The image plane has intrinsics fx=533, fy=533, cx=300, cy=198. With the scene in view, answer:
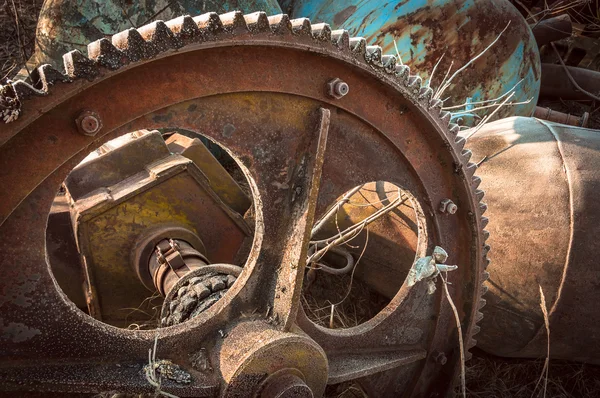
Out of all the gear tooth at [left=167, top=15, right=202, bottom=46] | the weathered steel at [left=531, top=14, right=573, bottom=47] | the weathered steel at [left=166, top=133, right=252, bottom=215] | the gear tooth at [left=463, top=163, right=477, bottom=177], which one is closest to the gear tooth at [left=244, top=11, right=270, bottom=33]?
the gear tooth at [left=167, top=15, right=202, bottom=46]

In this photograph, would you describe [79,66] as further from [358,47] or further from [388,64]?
[388,64]

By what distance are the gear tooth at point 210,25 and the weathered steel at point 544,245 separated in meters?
1.68

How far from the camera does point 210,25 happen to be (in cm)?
138

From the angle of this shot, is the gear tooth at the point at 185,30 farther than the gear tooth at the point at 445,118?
No

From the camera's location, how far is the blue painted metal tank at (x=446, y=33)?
11.8ft

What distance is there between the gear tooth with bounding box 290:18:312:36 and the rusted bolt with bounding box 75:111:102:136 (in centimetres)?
60

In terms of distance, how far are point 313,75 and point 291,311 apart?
0.74m

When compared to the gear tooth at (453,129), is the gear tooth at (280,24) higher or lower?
higher

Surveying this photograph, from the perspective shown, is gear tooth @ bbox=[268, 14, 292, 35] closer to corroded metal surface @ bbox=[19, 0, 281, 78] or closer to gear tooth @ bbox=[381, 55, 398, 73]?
gear tooth @ bbox=[381, 55, 398, 73]

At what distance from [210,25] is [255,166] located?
46 cm

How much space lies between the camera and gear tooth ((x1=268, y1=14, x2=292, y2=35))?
1.50 m

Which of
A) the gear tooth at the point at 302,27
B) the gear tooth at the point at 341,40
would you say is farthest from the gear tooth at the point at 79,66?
the gear tooth at the point at 341,40

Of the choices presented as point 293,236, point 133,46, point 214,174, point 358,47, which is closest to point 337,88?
point 358,47

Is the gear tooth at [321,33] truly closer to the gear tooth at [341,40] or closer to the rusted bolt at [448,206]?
the gear tooth at [341,40]
